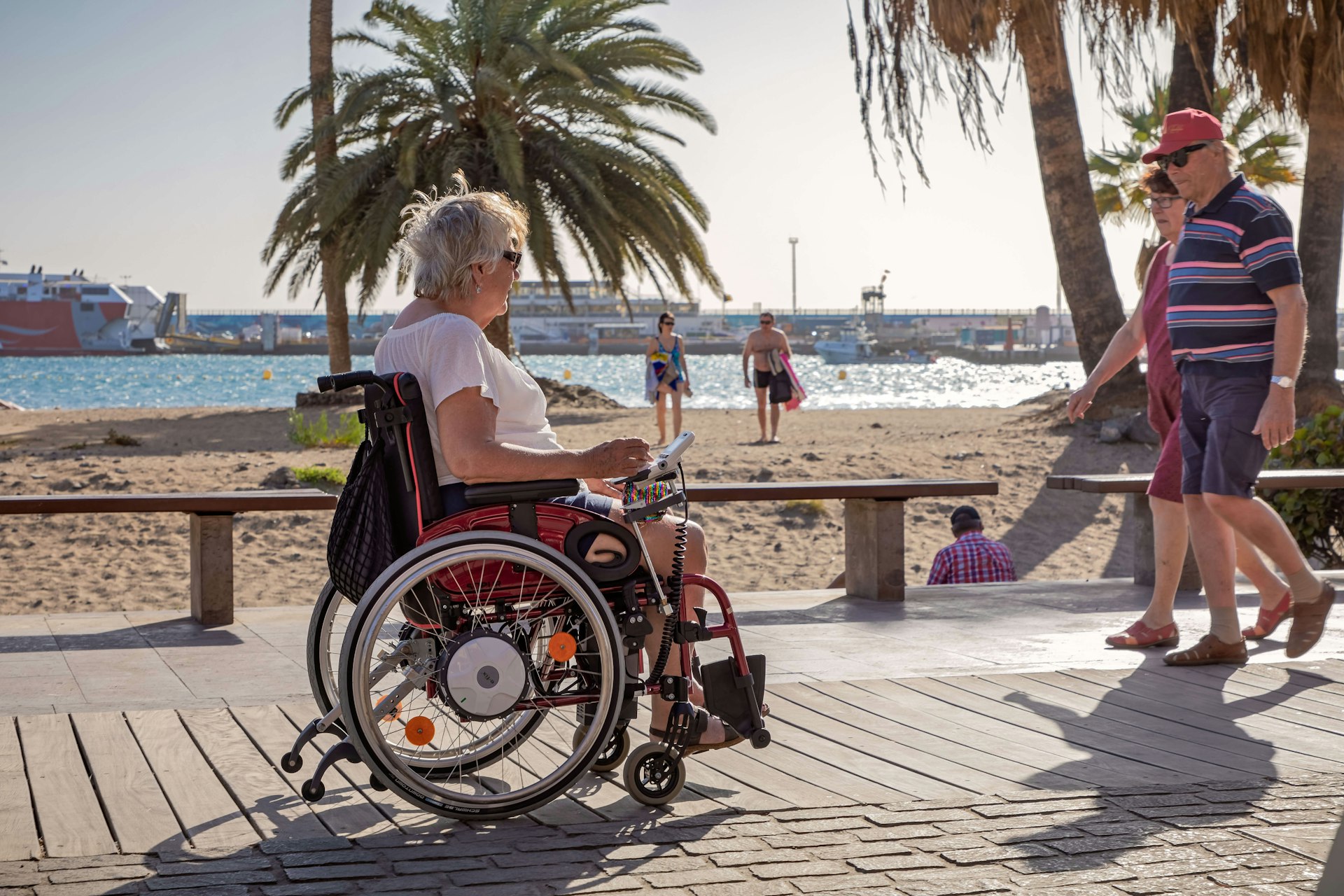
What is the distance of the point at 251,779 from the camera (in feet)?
10.3

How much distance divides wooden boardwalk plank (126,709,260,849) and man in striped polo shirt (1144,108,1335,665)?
9.84ft

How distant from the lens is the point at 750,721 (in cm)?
307

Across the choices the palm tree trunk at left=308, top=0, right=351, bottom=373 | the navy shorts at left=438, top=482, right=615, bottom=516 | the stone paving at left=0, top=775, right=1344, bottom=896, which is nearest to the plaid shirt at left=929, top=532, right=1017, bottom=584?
the stone paving at left=0, top=775, right=1344, bottom=896

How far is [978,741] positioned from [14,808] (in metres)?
2.27

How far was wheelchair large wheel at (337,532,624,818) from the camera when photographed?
2.79 metres

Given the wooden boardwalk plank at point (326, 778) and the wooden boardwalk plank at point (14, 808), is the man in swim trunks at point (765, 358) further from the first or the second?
the wooden boardwalk plank at point (14, 808)

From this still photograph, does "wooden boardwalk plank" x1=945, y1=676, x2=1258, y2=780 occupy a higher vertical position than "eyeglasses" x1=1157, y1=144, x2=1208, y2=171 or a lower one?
lower

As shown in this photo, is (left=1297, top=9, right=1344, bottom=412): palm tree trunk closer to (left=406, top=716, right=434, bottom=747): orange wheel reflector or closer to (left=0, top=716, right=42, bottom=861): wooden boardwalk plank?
(left=406, top=716, right=434, bottom=747): orange wheel reflector

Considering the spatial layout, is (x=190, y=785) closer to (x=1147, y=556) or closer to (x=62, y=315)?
(x=1147, y=556)

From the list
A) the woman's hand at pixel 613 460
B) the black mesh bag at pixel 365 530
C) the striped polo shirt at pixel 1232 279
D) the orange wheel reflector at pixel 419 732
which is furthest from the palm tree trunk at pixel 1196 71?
the orange wheel reflector at pixel 419 732

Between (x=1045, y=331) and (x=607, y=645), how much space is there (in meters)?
144

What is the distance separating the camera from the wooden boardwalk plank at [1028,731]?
3.19 m

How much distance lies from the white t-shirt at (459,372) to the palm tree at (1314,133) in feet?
37.2

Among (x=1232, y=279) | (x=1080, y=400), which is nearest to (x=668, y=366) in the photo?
(x=1080, y=400)
